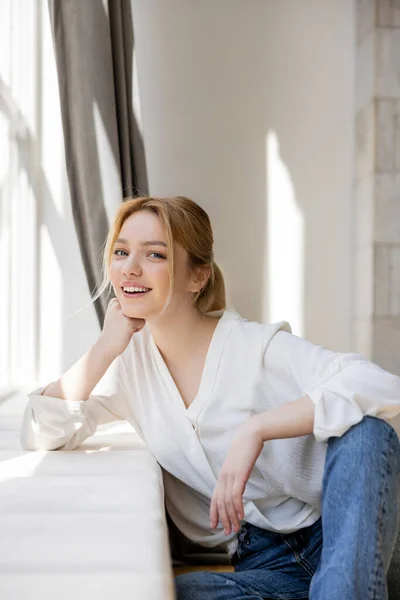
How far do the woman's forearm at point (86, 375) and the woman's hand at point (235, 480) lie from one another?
0.43 m

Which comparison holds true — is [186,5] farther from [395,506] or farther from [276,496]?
[395,506]

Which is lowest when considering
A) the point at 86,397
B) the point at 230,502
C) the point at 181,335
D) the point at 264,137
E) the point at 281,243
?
the point at 230,502

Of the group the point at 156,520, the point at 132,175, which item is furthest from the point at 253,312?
the point at 156,520

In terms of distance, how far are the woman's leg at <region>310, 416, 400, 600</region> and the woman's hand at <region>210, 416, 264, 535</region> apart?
A: 148 mm

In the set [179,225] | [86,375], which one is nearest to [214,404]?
[86,375]

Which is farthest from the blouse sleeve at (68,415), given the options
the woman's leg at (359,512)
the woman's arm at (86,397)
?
the woman's leg at (359,512)

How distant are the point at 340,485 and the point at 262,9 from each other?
2.41 meters

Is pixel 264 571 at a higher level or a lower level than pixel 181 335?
lower

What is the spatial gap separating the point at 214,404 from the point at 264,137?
1.72 meters

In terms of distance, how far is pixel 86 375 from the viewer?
1591mm

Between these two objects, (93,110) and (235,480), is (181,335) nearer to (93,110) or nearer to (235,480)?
(235,480)

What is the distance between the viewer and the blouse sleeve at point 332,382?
1262mm

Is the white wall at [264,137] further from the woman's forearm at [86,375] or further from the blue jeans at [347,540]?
the blue jeans at [347,540]

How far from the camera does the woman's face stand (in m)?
1.57
